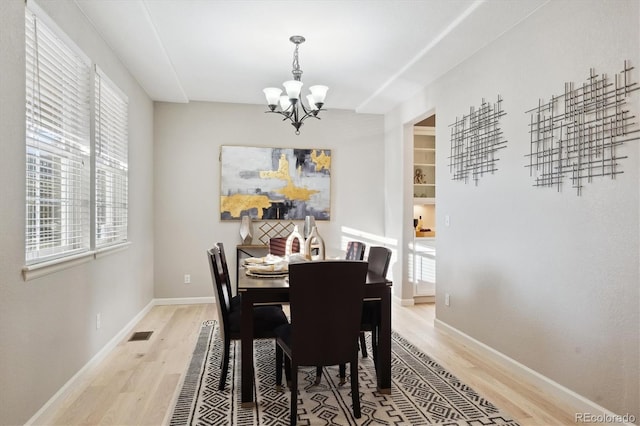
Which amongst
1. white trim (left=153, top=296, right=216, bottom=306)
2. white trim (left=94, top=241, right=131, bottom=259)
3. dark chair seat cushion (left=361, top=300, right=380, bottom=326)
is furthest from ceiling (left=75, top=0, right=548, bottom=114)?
white trim (left=153, top=296, right=216, bottom=306)

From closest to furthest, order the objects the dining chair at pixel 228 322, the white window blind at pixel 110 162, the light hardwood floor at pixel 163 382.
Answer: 1. the light hardwood floor at pixel 163 382
2. the dining chair at pixel 228 322
3. the white window blind at pixel 110 162

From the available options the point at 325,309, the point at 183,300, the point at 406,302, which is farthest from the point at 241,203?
the point at 325,309

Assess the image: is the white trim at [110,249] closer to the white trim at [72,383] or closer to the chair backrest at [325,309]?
the white trim at [72,383]

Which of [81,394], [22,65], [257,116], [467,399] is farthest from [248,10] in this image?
[467,399]

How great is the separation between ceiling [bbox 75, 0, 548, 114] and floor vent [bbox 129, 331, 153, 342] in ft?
8.60

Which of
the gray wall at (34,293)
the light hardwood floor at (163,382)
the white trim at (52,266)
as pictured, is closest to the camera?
the gray wall at (34,293)

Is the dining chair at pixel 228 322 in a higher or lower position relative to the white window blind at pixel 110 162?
lower

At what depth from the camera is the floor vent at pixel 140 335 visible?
3.75m

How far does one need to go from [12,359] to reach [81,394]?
78 centimetres

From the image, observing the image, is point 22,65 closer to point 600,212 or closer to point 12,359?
point 12,359

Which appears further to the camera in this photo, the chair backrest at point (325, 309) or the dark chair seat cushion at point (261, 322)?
the dark chair seat cushion at point (261, 322)

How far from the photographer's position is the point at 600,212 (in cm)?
233

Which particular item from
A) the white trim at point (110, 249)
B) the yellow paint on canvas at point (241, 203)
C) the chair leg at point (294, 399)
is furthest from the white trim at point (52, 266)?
the yellow paint on canvas at point (241, 203)

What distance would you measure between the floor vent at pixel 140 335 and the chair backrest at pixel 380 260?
225cm
